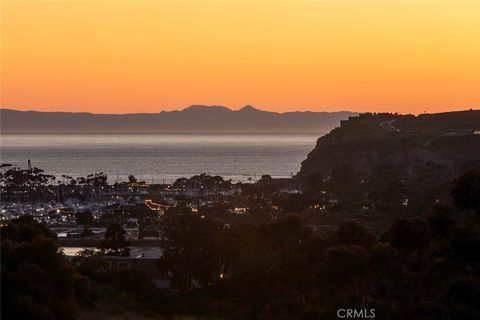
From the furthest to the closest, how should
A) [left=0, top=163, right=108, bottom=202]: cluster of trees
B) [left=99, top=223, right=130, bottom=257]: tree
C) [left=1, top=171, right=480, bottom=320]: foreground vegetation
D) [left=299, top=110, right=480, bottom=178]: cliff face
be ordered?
[left=299, top=110, right=480, bottom=178]: cliff face
[left=0, top=163, right=108, bottom=202]: cluster of trees
[left=99, top=223, right=130, bottom=257]: tree
[left=1, top=171, right=480, bottom=320]: foreground vegetation

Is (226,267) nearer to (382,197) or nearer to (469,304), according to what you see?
(469,304)

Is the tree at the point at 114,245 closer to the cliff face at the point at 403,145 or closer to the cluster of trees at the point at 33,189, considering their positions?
the cluster of trees at the point at 33,189

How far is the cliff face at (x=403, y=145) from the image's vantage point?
12412 cm

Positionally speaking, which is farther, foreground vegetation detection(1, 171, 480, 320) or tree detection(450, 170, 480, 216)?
tree detection(450, 170, 480, 216)

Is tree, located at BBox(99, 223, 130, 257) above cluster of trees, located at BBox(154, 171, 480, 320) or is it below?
below

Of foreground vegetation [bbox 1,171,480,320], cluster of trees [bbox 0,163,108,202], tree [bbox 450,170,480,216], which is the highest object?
tree [bbox 450,170,480,216]

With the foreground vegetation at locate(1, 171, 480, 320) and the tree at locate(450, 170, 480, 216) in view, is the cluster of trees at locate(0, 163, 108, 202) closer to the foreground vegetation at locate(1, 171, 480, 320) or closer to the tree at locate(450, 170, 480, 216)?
the foreground vegetation at locate(1, 171, 480, 320)

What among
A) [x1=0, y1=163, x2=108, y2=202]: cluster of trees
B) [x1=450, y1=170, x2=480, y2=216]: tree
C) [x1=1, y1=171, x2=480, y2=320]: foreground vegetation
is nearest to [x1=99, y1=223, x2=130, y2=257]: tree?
[x1=1, y1=171, x2=480, y2=320]: foreground vegetation

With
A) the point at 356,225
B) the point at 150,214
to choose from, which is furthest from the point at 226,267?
the point at 150,214

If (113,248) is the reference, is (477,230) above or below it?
above

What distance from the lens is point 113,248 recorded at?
41.4m

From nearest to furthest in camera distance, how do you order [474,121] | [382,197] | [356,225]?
[356,225], [382,197], [474,121]

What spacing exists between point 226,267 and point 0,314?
63.6 ft

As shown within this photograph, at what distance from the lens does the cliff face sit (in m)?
124
